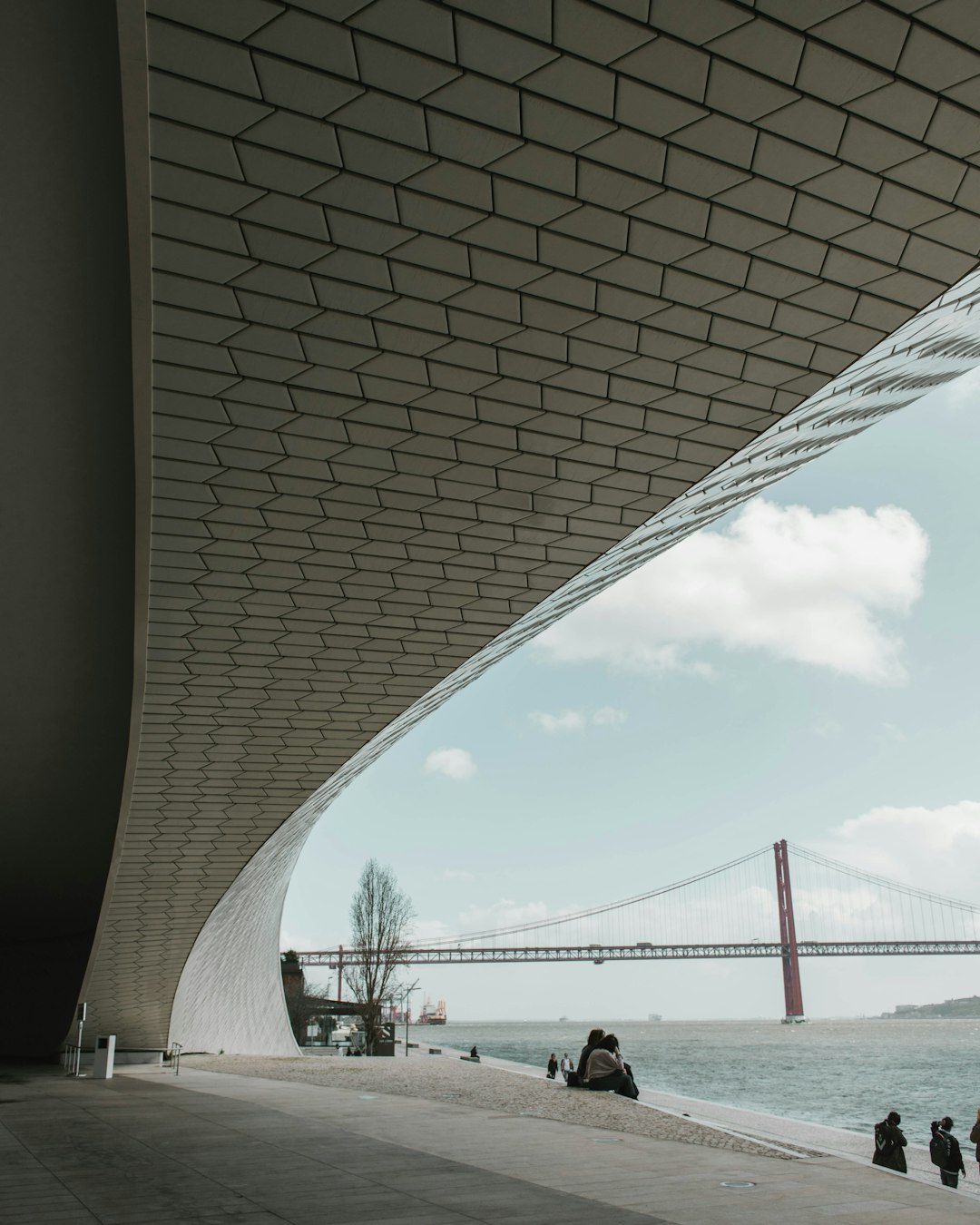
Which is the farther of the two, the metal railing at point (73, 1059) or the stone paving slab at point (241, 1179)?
the metal railing at point (73, 1059)

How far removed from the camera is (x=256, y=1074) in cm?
1644

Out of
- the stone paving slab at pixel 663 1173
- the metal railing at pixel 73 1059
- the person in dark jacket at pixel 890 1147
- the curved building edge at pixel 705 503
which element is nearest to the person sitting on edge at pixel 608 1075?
the person in dark jacket at pixel 890 1147

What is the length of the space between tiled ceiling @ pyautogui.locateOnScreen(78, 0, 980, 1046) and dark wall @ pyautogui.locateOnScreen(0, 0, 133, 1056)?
64 cm

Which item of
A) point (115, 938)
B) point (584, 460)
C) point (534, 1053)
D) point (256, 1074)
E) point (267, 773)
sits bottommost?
point (534, 1053)

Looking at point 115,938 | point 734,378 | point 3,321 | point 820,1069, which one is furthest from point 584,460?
point 820,1069

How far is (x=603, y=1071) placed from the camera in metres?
13.6

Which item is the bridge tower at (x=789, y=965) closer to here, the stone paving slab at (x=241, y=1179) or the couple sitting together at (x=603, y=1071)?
the couple sitting together at (x=603, y=1071)

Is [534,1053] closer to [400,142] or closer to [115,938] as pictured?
[115,938]

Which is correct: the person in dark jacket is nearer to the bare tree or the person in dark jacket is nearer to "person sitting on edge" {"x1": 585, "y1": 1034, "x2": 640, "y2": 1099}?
"person sitting on edge" {"x1": 585, "y1": 1034, "x2": 640, "y2": 1099}

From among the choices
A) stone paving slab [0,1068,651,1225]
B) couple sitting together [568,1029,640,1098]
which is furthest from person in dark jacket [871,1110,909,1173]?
stone paving slab [0,1068,651,1225]

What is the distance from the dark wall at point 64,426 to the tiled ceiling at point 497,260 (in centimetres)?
64

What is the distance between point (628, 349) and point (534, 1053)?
7745cm

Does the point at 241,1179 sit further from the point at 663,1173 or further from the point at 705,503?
the point at 705,503

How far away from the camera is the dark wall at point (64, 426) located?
5379 millimetres
